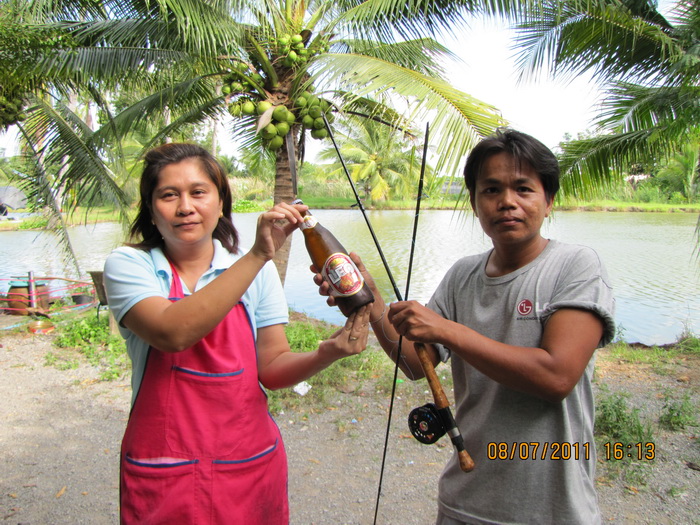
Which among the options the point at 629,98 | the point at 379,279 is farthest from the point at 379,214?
the point at 629,98

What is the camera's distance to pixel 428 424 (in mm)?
1597

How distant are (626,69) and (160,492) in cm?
808

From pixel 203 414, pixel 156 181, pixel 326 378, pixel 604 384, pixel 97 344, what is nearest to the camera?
pixel 203 414

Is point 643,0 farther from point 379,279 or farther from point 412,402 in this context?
point 379,279

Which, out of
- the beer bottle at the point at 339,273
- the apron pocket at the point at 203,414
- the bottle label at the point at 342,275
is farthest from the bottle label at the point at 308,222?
the apron pocket at the point at 203,414

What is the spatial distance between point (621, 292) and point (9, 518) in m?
10.3

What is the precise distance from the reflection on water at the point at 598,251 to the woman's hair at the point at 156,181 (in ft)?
25.8

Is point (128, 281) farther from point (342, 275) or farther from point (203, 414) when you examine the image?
point (342, 275)

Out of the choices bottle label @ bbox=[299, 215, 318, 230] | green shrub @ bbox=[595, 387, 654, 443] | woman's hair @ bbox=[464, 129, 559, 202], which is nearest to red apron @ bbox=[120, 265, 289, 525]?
bottle label @ bbox=[299, 215, 318, 230]

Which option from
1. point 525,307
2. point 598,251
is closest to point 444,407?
point 525,307

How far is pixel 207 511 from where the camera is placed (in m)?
1.41

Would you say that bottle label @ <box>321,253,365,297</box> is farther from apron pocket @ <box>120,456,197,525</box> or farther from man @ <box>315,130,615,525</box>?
apron pocket @ <box>120,456,197,525</box>

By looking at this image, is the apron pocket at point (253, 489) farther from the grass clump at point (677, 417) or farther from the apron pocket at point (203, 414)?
the grass clump at point (677, 417)

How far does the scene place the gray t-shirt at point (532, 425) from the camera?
138 cm
